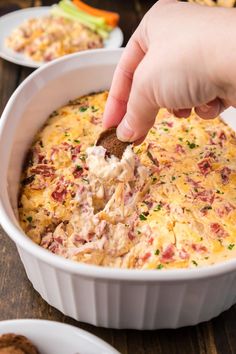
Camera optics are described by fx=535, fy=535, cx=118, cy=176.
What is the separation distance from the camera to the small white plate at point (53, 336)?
1.47m

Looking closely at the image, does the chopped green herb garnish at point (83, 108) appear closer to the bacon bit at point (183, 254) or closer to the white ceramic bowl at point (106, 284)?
the white ceramic bowl at point (106, 284)

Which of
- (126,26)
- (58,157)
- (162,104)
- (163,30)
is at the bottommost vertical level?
(126,26)

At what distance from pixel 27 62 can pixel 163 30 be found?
4.68 feet

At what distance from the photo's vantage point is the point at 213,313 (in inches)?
63.6

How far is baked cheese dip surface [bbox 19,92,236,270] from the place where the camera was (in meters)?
1.60

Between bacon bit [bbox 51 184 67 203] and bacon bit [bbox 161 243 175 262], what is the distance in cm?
39

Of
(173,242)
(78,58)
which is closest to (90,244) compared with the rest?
(173,242)

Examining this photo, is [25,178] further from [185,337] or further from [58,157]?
[185,337]

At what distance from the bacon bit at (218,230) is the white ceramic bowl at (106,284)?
180mm

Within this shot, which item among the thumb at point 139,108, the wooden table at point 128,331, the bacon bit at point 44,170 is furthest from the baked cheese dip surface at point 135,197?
the wooden table at point 128,331

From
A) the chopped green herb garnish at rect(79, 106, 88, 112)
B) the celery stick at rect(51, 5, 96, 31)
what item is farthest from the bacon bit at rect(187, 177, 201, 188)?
the celery stick at rect(51, 5, 96, 31)

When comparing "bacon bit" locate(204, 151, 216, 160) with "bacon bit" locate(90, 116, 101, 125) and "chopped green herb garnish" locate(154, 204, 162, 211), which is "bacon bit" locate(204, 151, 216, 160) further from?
"bacon bit" locate(90, 116, 101, 125)

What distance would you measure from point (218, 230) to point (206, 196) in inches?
6.2

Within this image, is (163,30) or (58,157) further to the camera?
(58,157)
